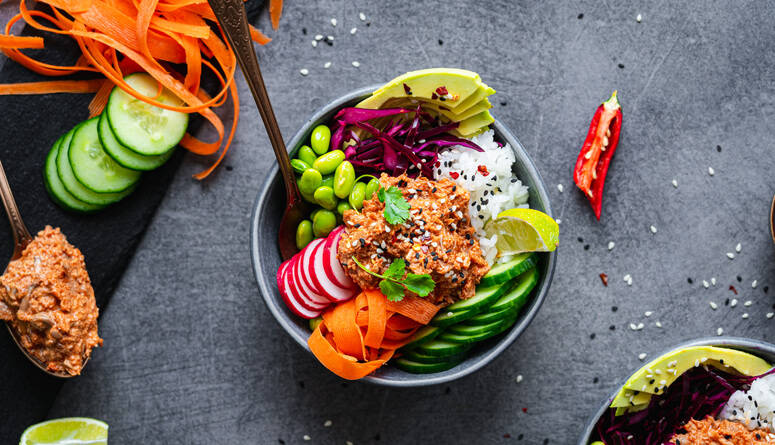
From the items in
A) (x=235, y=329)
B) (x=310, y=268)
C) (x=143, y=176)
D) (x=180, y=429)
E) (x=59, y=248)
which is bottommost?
(x=180, y=429)

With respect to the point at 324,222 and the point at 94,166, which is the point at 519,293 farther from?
the point at 94,166

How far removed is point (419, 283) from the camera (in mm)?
2580

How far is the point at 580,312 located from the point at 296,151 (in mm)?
1653

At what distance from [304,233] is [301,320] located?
1.32 ft

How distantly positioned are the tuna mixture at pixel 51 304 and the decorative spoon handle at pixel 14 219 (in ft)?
0.30

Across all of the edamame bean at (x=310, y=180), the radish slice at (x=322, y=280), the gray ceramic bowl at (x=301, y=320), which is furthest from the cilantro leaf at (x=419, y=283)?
the edamame bean at (x=310, y=180)

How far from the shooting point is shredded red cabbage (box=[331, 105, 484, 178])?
2.84 m

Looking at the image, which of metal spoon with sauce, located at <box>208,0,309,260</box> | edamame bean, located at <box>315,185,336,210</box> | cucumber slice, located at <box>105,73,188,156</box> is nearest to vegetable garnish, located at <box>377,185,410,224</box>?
edamame bean, located at <box>315,185,336,210</box>

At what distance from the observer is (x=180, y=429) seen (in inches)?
129

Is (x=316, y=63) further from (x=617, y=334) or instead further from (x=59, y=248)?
(x=617, y=334)

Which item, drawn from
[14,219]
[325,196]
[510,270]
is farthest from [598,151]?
[14,219]

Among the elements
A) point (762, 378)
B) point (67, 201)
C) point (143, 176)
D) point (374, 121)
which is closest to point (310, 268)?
point (374, 121)

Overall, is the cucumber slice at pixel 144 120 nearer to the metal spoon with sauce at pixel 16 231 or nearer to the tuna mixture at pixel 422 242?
the metal spoon with sauce at pixel 16 231

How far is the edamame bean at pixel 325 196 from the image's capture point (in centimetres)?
277
